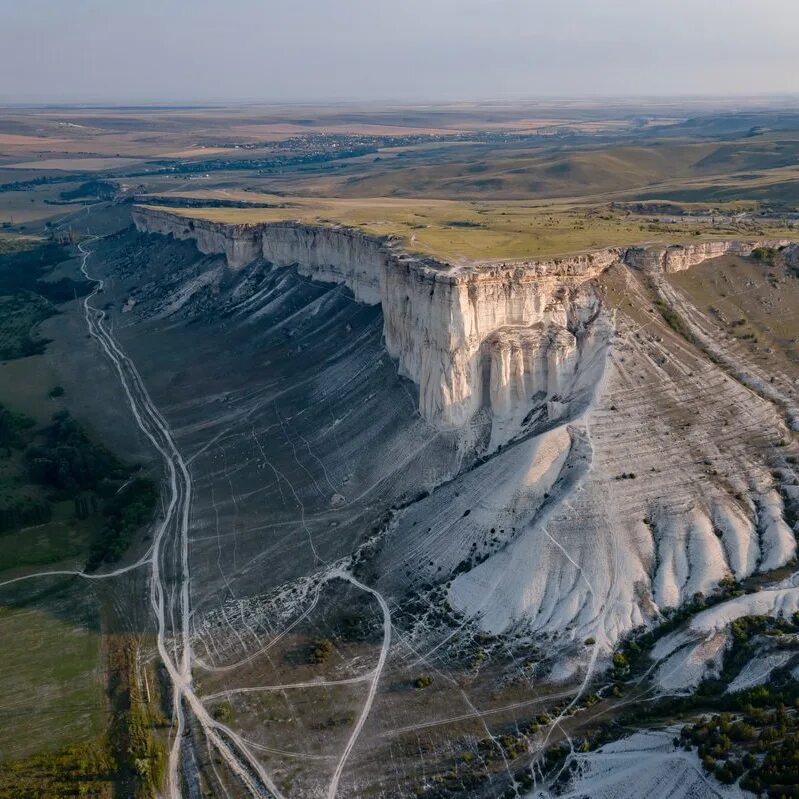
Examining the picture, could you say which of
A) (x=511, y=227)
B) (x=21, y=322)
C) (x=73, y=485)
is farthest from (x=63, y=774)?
(x=21, y=322)

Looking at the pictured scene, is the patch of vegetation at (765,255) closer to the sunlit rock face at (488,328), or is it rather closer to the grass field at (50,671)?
the sunlit rock face at (488,328)

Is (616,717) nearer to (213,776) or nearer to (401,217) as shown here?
(213,776)

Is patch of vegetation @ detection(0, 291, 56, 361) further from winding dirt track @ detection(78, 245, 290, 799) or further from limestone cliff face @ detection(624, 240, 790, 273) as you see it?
limestone cliff face @ detection(624, 240, 790, 273)

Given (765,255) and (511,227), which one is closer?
(765,255)

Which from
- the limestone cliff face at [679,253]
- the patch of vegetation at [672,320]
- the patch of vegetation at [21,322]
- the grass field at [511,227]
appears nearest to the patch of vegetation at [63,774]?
the grass field at [511,227]

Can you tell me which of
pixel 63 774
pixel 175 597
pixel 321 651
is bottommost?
pixel 63 774

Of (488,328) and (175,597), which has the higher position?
(488,328)

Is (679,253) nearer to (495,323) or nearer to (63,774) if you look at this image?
(495,323)

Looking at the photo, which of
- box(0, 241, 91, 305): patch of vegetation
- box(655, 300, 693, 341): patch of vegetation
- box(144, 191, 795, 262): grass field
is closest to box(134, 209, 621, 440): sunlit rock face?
box(144, 191, 795, 262): grass field
